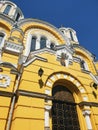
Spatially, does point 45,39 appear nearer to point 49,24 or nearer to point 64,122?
point 49,24

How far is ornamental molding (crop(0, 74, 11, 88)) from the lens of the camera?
6.71 m

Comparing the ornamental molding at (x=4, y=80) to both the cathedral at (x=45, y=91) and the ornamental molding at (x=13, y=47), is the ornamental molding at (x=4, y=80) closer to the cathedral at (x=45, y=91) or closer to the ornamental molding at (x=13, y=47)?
the cathedral at (x=45, y=91)

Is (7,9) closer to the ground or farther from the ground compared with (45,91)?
farther from the ground

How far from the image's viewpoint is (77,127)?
7273 mm

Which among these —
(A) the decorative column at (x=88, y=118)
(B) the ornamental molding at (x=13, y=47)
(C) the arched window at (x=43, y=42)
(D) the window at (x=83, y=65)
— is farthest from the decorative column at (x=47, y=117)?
(D) the window at (x=83, y=65)

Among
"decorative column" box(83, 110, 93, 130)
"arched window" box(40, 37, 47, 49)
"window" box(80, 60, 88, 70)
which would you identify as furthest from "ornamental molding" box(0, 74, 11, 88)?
"window" box(80, 60, 88, 70)

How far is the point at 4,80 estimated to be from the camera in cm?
688

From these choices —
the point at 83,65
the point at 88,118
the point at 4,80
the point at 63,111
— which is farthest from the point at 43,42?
the point at 88,118

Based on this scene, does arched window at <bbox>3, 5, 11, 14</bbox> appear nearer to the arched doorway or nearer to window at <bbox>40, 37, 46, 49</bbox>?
window at <bbox>40, 37, 46, 49</bbox>

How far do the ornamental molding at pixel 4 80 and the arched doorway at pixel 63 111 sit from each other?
2735mm

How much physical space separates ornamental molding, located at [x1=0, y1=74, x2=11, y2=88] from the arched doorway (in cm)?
273

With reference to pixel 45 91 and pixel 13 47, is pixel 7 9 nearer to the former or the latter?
pixel 13 47

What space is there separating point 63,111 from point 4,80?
3.57 m

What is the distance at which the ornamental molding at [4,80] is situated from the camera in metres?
6.71
